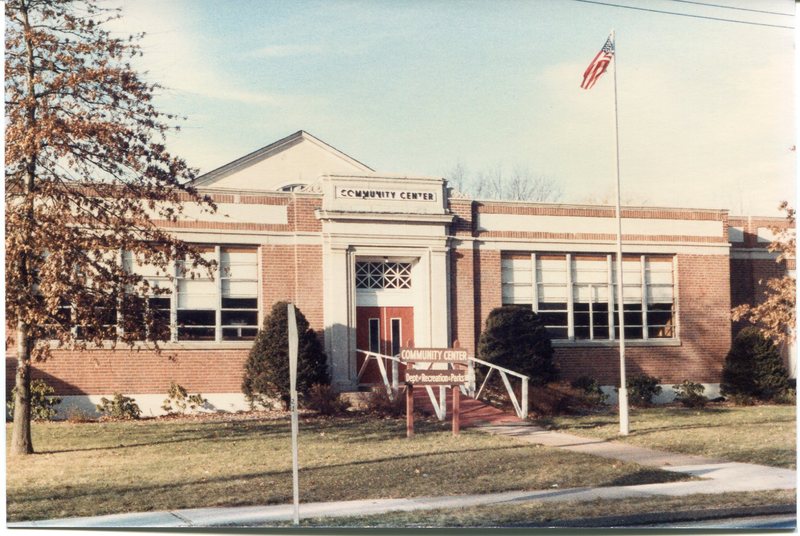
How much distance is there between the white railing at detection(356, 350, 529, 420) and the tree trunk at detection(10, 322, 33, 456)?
598cm

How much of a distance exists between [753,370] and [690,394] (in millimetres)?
1361

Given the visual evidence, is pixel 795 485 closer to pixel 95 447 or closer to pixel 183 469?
pixel 183 469

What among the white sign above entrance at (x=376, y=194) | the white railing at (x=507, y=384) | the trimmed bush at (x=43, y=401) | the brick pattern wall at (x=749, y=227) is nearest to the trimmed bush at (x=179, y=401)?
the trimmed bush at (x=43, y=401)

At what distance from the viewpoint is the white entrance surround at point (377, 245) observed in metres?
18.6

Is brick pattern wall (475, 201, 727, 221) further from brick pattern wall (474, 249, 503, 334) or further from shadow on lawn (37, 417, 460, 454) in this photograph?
shadow on lawn (37, 417, 460, 454)

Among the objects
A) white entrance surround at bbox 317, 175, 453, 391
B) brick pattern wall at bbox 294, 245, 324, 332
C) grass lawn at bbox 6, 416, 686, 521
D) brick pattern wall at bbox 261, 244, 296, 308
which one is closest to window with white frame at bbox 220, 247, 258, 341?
brick pattern wall at bbox 261, 244, 296, 308

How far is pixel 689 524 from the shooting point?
10500mm

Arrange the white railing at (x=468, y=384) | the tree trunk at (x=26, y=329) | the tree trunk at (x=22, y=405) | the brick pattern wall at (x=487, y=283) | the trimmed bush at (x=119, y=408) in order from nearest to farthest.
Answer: the tree trunk at (x=26, y=329) → the tree trunk at (x=22, y=405) → the trimmed bush at (x=119, y=408) → the white railing at (x=468, y=384) → the brick pattern wall at (x=487, y=283)

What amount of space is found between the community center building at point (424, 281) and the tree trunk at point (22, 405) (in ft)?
8.49

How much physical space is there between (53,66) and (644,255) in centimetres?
1290

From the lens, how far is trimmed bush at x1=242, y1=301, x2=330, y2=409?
17.1 m

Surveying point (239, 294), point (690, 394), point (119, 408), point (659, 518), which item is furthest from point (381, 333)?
point (659, 518)

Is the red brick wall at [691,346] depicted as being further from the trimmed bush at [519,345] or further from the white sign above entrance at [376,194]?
the white sign above entrance at [376,194]

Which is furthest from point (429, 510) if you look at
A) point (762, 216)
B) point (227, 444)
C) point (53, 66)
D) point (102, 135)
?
point (762, 216)
